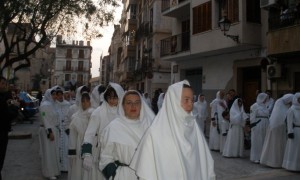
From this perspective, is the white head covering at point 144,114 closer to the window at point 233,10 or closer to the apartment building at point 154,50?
the window at point 233,10

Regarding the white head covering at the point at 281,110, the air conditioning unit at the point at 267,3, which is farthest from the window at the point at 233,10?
the white head covering at the point at 281,110

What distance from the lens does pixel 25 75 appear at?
67.9 metres

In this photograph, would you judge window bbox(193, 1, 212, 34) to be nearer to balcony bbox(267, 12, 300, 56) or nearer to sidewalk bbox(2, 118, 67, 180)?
balcony bbox(267, 12, 300, 56)

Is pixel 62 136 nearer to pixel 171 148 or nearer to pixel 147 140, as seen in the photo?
Answer: pixel 147 140

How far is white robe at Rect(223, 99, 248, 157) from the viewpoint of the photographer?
11.6 meters

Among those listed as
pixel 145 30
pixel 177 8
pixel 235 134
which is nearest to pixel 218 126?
pixel 235 134

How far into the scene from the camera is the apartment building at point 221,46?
17312 mm

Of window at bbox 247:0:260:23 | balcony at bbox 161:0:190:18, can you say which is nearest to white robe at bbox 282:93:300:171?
window at bbox 247:0:260:23

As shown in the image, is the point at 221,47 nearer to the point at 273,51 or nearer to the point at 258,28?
the point at 258,28

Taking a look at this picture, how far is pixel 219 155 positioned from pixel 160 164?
8943 mm

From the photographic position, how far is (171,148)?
3.52 meters

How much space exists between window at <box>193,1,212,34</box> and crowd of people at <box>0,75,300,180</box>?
9.03 m

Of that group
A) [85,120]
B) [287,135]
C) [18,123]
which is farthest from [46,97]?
[18,123]

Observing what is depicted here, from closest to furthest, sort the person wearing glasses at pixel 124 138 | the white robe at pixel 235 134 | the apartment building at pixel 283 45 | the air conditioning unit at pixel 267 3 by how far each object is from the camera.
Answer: the person wearing glasses at pixel 124 138 < the white robe at pixel 235 134 < the apartment building at pixel 283 45 < the air conditioning unit at pixel 267 3
